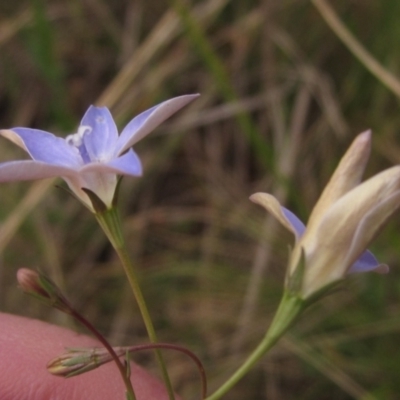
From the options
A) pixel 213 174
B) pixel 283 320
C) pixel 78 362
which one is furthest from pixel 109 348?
pixel 213 174

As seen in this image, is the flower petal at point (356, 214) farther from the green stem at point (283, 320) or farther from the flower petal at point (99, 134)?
the flower petal at point (99, 134)

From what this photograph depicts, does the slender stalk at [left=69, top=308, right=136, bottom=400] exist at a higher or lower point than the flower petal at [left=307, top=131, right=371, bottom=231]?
lower

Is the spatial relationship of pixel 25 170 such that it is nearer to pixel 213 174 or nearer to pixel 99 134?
pixel 99 134

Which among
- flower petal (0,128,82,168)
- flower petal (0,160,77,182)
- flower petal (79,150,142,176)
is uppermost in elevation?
flower petal (0,128,82,168)

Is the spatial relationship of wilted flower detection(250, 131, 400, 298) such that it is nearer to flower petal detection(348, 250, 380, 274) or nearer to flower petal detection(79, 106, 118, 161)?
flower petal detection(348, 250, 380, 274)

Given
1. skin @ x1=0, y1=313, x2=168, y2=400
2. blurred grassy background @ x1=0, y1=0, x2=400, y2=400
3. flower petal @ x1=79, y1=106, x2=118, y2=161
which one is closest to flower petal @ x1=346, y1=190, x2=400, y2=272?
flower petal @ x1=79, y1=106, x2=118, y2=161

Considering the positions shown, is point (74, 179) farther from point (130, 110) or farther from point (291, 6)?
point (291, 6)

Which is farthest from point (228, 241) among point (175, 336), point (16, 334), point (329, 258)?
point (329, 258)
